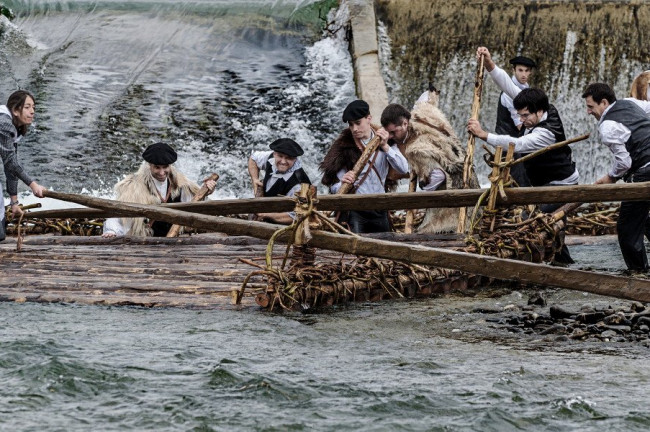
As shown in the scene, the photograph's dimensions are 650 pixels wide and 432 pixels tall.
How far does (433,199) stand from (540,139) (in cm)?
174

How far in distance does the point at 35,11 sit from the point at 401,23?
17.6 ft

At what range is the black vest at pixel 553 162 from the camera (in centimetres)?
971

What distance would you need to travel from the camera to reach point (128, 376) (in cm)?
610

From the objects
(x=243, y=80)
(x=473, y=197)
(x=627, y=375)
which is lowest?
(x=627, y=375)

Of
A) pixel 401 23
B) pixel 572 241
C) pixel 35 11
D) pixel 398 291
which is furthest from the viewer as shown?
pixel 35 11

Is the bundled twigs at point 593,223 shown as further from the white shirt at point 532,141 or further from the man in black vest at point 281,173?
the man in black vest at point 281,173

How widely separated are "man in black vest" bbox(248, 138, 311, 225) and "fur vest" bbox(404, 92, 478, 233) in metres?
0.87

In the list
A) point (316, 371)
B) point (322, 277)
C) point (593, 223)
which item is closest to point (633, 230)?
point (593, 223)

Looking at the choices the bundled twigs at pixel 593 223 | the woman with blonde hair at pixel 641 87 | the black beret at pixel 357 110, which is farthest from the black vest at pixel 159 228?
the woman with blonde hair at pixel 641 87

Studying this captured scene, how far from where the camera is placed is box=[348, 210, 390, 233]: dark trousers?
393 inches

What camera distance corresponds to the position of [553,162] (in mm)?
9789

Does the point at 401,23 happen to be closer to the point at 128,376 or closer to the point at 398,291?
the point at 398,291

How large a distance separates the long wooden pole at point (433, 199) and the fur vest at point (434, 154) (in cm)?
150

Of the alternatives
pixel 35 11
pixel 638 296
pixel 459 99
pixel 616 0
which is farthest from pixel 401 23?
pixel 638 296
